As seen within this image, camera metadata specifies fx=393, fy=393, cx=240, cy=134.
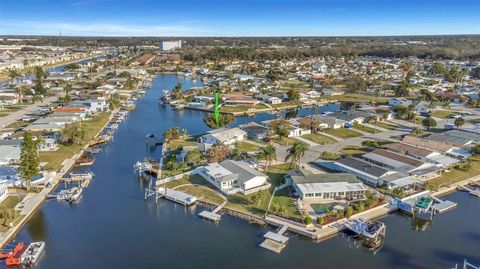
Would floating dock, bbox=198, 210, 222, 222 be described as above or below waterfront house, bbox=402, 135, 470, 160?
below

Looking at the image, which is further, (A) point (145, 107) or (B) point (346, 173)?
(A) point (145, 107)

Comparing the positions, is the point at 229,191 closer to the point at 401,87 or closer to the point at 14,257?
the point at 14,257

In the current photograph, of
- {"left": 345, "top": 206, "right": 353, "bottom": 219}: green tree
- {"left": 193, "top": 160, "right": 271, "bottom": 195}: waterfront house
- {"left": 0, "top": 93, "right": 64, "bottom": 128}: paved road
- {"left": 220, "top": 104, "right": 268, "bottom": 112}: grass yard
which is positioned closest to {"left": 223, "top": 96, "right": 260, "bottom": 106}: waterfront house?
{"left": 220, "top": 104, "right": 268, "bottom": 112}: grass yard

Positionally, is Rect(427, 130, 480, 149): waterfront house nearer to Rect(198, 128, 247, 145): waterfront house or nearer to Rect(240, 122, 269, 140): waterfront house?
Rect(240, 122, 269, 140): waterfront house

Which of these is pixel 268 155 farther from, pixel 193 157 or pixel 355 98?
pixel 355 98

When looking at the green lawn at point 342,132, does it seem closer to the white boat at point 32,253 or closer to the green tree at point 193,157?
the green tree at point 193,157

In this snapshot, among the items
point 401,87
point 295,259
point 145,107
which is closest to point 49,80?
point 145,107

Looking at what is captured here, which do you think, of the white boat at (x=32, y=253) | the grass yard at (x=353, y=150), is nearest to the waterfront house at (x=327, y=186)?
the grass yard at (x=353, y=150)
